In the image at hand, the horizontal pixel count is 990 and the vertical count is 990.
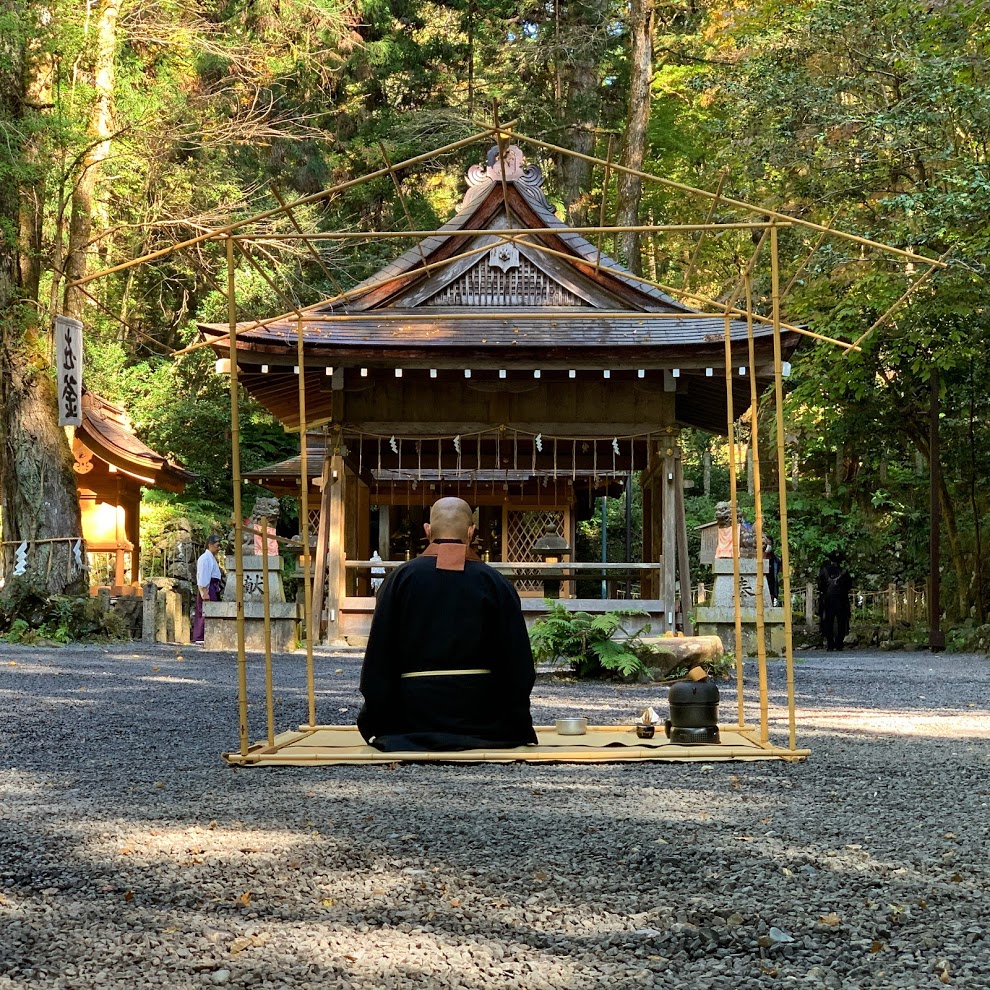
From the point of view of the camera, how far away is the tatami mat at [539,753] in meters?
6.09

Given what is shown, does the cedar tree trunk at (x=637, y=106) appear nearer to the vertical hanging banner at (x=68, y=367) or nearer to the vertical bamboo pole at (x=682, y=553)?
the vertical bamboo pole at (x=682, y=553)

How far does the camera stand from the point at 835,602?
21641 millimetres

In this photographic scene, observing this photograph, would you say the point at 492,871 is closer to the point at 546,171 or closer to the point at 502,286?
the point at 502,286

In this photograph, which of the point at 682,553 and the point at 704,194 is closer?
the point at 704,194

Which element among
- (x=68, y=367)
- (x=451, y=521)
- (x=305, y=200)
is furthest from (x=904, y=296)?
(x=68, y=367)

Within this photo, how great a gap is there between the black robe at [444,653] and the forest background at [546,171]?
16.7ft

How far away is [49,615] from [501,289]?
7.42 m

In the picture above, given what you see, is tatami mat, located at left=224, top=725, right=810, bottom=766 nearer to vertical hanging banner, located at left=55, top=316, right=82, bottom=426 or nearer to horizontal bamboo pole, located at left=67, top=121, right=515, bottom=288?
horizontal bamboo pole, located at left=67, top=121, right=515, bottom=288

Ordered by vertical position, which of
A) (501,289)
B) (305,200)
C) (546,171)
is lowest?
(305,200)

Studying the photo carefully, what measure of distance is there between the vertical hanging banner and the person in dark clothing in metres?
12.6

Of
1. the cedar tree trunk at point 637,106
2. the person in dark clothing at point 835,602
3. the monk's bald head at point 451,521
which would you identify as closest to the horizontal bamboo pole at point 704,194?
the monk's bald head at point 451,521

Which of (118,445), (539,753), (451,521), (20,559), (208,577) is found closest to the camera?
(539,753)

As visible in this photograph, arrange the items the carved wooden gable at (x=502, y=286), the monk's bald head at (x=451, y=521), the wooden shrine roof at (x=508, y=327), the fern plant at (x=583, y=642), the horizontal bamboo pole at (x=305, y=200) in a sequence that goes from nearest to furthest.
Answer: the horizontal bamboo pole at (x=305, y=200), the monk's bald head at (x=451, y=521), the fern plant at (x=583, y=642), the wooden shrine roof at (x=508, y=327), the carved wooden gable at (x=502, y=286)

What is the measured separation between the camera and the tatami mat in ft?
20.0
